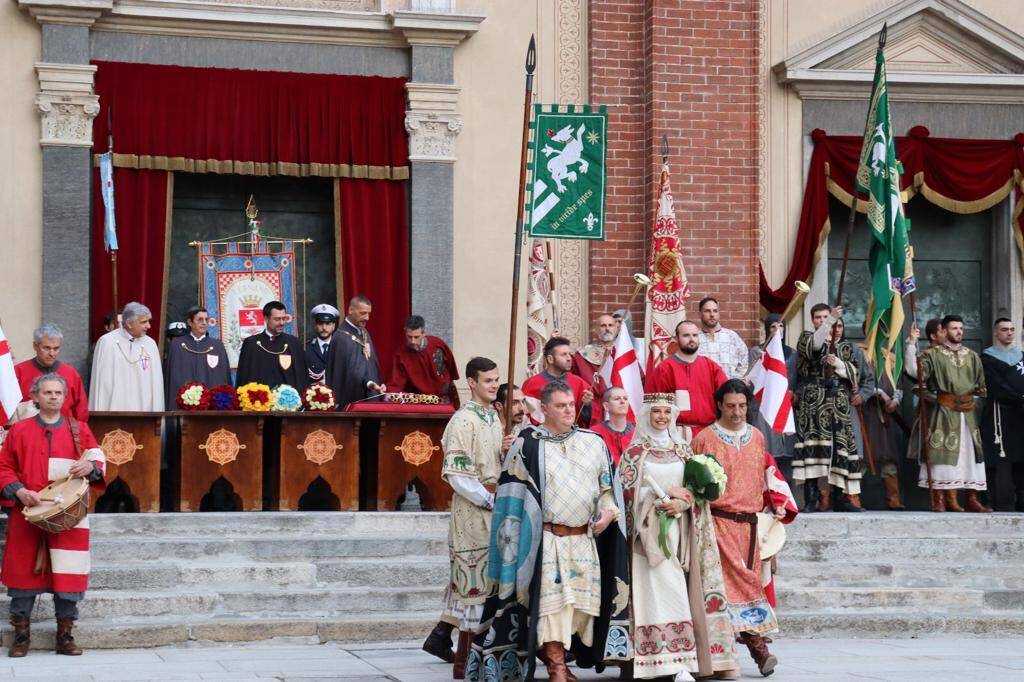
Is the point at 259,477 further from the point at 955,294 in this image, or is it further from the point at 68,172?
the point at 955,294

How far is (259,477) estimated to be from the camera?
486 inches

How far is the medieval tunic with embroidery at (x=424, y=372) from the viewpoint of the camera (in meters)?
13.4

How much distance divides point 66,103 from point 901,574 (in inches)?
318

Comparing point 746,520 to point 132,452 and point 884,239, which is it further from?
point 884,239

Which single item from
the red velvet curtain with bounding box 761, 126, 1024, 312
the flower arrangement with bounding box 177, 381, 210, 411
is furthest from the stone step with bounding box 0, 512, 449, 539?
the red velvet curtain with bounding box 761, 126, 1024, 312

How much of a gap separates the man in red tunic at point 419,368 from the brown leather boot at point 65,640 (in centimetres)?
435

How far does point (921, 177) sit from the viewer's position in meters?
15.6

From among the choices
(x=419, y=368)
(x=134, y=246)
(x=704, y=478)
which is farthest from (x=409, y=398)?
(x=704, y=478)

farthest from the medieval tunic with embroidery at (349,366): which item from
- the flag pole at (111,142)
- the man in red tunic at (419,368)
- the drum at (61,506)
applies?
the drum at (61,506)

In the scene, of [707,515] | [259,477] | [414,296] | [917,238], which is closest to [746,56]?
[917,238]

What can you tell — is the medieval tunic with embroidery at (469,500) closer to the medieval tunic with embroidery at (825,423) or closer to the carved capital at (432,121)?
the medieval tunic with embroidery at (825,423)

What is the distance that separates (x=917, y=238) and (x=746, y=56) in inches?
102

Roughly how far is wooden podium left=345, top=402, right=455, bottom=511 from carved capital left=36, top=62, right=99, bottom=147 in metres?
3.75

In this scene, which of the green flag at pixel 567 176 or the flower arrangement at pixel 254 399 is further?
the flower arrangement at pixel 254 399
